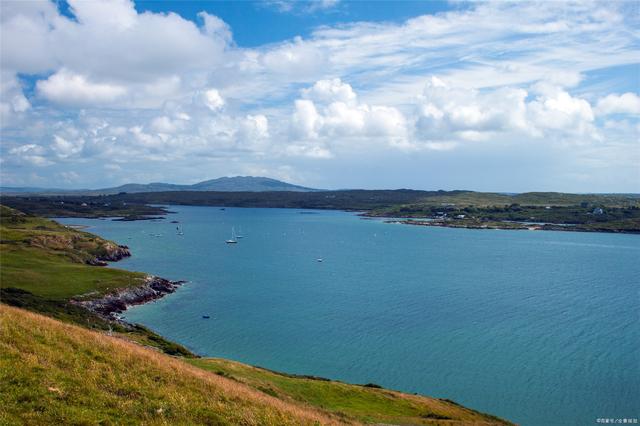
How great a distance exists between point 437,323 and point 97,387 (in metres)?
66.1

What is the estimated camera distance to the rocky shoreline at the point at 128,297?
79.2 m

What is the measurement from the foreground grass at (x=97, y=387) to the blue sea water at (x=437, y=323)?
34.9 metres

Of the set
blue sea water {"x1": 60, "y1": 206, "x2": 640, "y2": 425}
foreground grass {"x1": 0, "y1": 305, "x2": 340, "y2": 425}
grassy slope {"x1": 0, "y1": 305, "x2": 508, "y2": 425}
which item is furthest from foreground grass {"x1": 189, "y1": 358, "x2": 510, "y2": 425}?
foreground grass {"x1": 0, "y1": 305, "x2": 340, "y2": 425}

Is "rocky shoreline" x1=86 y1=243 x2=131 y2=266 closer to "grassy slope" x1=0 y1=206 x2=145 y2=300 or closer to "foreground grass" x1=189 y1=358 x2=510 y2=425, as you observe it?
"grassy slope" x1=0 y1=206 x2=145 y2=300

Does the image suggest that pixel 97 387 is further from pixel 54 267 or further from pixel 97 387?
pixel 54 267

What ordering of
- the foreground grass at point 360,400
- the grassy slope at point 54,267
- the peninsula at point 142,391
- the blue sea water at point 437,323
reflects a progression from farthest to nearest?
the grassy slope at point 54,267 < the blue sea water at point 437,323 < the foreground grass at point 360,400 < the peninsula at point 142,391

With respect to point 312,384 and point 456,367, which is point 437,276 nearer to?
point 456,367

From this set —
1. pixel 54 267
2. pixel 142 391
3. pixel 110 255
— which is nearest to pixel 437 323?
pixel 142 391

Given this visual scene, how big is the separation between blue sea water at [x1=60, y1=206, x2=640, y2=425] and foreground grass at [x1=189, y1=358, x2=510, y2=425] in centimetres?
838

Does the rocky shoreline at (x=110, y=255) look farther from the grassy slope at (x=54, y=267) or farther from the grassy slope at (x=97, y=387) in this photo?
the grassy slope at (x=97, y=387)

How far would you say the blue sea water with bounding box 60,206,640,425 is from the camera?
54.6 m

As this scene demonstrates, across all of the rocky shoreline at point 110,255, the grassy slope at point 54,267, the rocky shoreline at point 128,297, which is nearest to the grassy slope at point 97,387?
the rocky shoreline at point 128,297

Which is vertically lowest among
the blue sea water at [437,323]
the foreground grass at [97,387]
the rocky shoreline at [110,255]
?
the blue sea water at [437,323]

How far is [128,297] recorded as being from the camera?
89.4m
